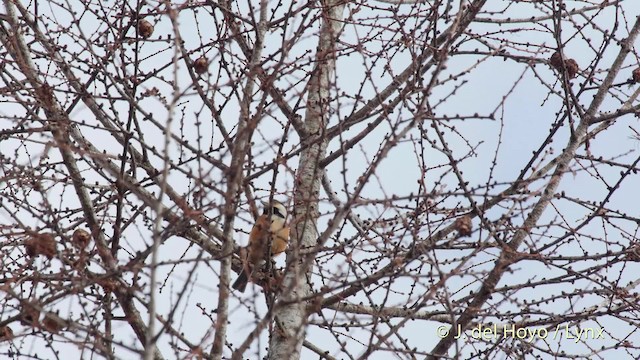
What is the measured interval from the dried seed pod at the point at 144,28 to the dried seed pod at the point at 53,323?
210 centimetres

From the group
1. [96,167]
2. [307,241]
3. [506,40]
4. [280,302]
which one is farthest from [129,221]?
[506,40]

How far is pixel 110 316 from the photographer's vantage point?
4613mm

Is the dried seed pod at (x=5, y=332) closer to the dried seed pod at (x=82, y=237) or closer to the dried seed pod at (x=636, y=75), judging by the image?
the dried seed pod at (x=82, y=237)

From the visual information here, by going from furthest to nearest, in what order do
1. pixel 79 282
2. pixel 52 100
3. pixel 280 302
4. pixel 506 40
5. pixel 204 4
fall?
1. pixel 506 40
2. pixel 204 4
3. pixel 52 100
4. pixel 79 282
5. pixel 280 302

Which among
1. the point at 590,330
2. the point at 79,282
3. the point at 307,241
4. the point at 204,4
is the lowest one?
the point at 79,282

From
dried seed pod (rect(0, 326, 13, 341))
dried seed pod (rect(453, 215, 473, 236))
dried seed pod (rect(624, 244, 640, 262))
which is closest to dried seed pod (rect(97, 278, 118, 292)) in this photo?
dried seed pod (rect(0, 326, 13, 341))

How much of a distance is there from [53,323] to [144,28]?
6.94 ft

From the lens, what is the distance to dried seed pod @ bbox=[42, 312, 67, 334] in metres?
3.69

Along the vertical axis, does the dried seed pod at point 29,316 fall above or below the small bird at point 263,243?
below

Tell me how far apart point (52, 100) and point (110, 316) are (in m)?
1.24

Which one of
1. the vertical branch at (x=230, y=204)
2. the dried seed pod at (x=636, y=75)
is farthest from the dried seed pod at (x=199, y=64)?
the dried seed pod at (x=636, y=75)

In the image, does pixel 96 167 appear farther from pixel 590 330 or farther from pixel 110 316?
pixel 590 330

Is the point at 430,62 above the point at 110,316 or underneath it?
above

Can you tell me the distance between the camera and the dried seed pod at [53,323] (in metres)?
3.69
